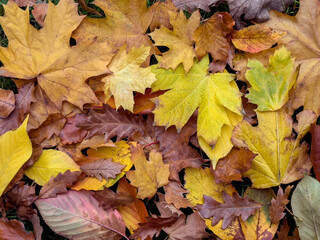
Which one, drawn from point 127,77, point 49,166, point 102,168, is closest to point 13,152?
point 49,166

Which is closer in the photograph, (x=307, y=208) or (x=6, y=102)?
(x=307, y=208)

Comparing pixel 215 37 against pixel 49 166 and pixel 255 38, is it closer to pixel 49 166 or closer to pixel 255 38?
pixel 255 38

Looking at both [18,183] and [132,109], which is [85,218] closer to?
[18,183]

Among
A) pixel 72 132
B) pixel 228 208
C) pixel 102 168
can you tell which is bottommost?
pixel 228 208

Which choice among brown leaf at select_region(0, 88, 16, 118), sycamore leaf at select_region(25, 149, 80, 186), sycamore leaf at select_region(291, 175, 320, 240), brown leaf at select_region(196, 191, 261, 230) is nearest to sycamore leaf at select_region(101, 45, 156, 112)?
sycamore leaf at select_region(25, 149, 80, 186)

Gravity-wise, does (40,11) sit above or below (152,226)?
above

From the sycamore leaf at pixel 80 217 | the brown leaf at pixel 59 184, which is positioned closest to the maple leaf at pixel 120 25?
the brown leaf at pixel 59 184

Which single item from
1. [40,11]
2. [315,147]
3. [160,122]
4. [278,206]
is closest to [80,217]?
[160,122]
